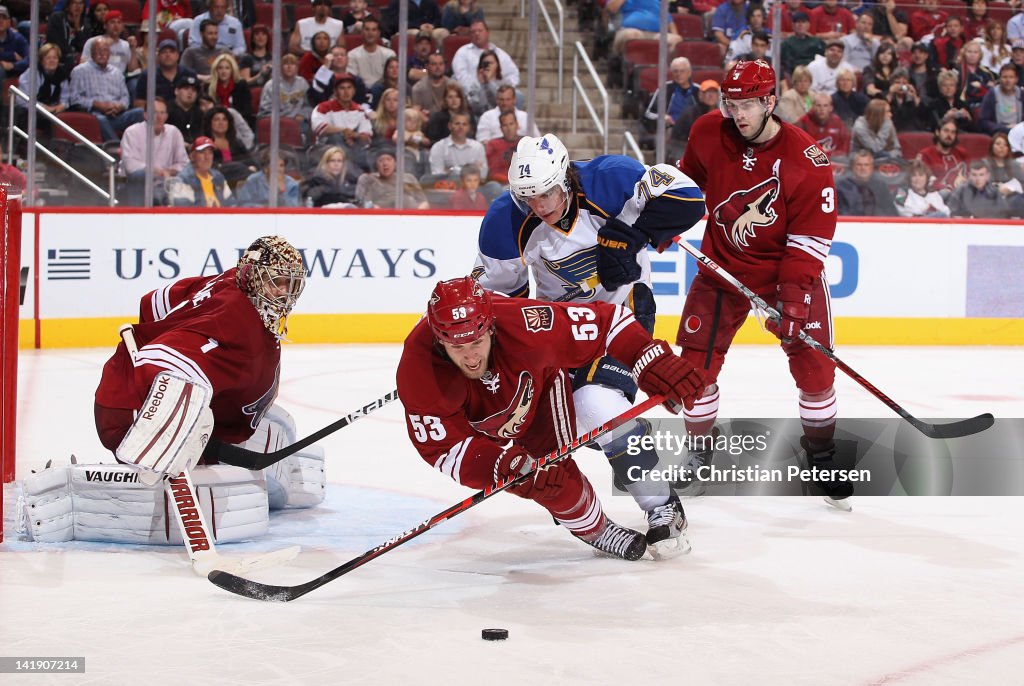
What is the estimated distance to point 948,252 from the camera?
301 inches

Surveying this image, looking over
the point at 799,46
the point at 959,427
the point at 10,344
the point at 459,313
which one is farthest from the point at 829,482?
the point at 799,46

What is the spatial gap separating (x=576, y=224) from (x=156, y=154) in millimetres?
4338

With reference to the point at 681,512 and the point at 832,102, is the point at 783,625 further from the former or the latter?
the point at 832,102

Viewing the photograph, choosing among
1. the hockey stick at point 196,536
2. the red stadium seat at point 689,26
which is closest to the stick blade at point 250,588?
the hockey stick at point 196,536

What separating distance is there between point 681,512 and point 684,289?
448 cm

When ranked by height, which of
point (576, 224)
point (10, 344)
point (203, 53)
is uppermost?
point (203, 53)

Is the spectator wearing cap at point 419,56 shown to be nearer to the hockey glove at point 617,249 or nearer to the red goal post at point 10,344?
the red goal post at point 10,344

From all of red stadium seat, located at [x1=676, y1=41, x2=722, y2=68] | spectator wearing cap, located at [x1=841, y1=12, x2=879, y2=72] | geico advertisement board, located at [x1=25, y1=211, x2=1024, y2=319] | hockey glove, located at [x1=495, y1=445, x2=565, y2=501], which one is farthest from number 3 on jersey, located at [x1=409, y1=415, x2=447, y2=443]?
spectator wearing cap, located at [x1=841, y1=12, x2=879, y2=72]

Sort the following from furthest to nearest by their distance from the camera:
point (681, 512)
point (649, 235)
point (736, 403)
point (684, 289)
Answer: point (684, 289) → point (736, 403) → point (649, 235) → point (681, 512)

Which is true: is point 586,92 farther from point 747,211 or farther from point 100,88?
point 747,211

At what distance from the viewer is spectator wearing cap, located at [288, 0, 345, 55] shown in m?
7.29

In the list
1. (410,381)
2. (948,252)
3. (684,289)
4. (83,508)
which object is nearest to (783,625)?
(410,381)

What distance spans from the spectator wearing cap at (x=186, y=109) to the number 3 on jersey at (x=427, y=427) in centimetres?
477

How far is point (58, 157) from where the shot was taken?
6914mm
